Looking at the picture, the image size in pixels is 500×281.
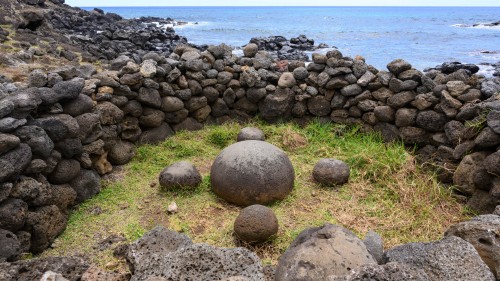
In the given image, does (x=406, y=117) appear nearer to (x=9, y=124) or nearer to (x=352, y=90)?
(x=352, y=90)

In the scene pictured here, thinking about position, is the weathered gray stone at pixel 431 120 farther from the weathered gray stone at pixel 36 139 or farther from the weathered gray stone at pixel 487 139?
the weathered gray stone at pixel 36 139

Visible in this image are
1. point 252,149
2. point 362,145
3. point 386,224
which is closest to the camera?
point 386,224

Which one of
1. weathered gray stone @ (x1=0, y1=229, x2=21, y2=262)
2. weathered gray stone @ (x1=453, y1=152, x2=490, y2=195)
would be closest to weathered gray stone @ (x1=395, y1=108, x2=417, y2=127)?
weathered gray stone @ (x1=453, y1=152, x2=490, y2=195)

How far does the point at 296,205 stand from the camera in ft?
22.0

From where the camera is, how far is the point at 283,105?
30.2 ft

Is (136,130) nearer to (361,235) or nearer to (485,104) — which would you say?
(361,235)

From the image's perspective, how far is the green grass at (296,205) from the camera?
5.91 metres

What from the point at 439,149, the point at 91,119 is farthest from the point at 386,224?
the point at 91,119

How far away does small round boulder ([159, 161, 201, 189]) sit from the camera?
270 inches

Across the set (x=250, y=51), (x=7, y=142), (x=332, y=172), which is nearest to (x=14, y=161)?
(x=7, y=142)

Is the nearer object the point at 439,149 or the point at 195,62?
the point at 439,149

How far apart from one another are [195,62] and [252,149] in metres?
3.05

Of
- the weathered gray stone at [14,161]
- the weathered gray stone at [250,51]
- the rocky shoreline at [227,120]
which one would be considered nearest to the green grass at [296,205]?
the rocky shoreline at [227,120]

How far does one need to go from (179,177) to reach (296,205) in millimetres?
1917
